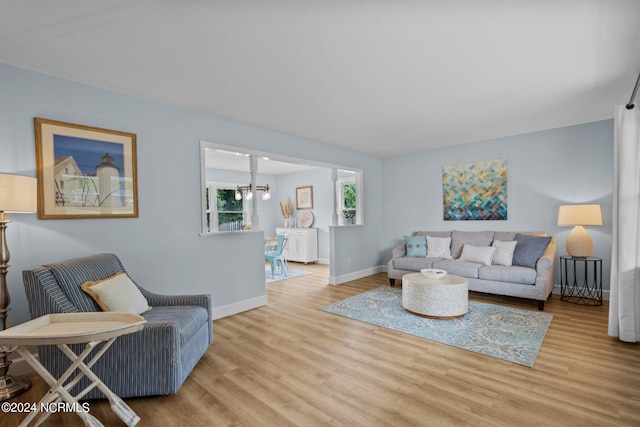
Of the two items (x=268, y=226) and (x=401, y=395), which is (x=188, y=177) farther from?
(x=268, y=226)

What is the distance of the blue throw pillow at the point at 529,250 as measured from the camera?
13.5 ft

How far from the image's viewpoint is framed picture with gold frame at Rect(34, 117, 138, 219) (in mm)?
2539

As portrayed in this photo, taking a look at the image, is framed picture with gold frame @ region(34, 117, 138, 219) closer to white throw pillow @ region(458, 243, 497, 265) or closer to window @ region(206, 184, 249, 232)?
window @ region(206, 184, 249, 232)

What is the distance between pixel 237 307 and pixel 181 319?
1587mm

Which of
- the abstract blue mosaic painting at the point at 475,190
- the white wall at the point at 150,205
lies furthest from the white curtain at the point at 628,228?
the white wall at the point at 150,205

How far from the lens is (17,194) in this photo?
207cm

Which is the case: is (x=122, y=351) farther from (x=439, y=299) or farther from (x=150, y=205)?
(x=439, y=299)

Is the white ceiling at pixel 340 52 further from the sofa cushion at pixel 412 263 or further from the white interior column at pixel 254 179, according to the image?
the sofa cushion at pixel 412 263

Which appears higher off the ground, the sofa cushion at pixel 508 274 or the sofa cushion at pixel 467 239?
the sofa cushion at pixel 467 239

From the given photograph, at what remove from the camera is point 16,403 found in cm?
207

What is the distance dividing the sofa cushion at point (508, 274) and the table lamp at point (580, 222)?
65 cm

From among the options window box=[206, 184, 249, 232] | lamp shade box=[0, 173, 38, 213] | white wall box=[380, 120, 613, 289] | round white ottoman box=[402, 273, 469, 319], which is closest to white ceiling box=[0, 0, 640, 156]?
white wall box=[380, 120, 613, 289]

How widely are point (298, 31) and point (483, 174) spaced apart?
4.38 meters

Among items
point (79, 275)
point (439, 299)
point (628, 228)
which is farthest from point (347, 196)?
point (79, 275)
